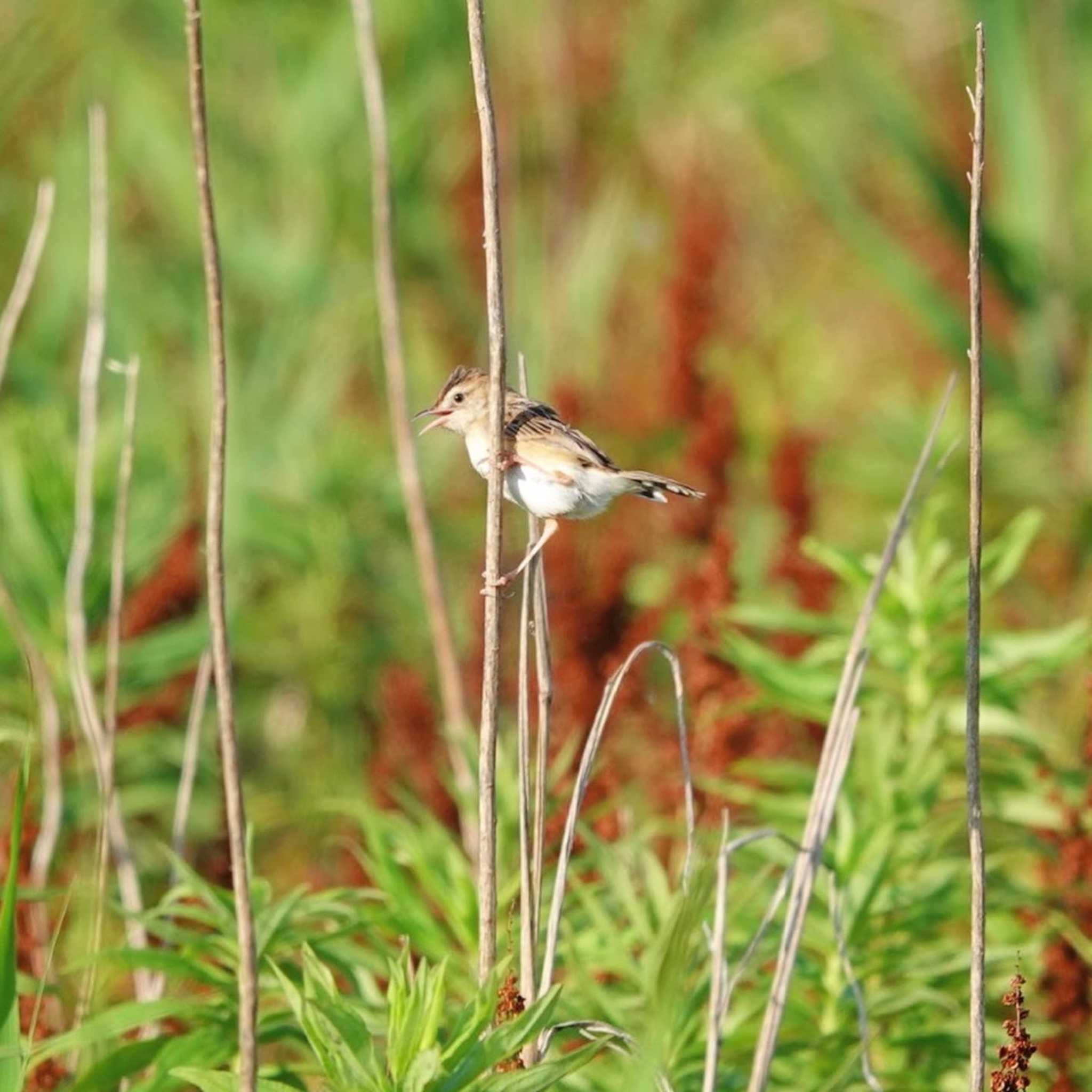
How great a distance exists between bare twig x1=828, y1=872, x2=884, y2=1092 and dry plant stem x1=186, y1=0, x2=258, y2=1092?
0.71 m

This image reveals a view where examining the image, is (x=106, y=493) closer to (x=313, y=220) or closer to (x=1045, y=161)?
(x=313, y=220)

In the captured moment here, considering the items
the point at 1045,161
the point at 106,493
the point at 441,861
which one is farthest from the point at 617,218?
the point at 441,861

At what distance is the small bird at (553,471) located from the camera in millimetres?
2371

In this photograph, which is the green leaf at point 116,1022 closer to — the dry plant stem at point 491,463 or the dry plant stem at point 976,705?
the dry plant stem at point 491,463

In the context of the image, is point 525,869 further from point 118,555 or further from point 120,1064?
point 118,555

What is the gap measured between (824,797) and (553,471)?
63cm

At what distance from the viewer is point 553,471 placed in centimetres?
240

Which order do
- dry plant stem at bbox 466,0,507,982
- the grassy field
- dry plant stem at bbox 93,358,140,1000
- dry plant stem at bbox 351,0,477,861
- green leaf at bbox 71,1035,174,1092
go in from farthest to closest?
dry plant stem at bbox 351,0,477,861
the grassy field
dry plant stem at bbox 93,358,140,1000
green leaf at bbox 71,1035,174,1092
dry plant stem at bbox 466,0,507,982

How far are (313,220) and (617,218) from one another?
0.91 m

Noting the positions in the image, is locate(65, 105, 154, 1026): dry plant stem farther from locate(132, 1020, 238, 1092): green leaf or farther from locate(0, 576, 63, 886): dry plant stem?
locate(132, 1020, 238, 1092): green leaf

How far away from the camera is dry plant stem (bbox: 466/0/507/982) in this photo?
183 cm

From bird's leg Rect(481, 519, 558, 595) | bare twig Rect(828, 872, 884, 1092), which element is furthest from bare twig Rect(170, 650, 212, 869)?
bare twig Rect(828, 872, 884, 1092)

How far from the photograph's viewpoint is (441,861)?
266cm

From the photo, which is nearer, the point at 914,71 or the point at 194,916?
the point at 194,916
